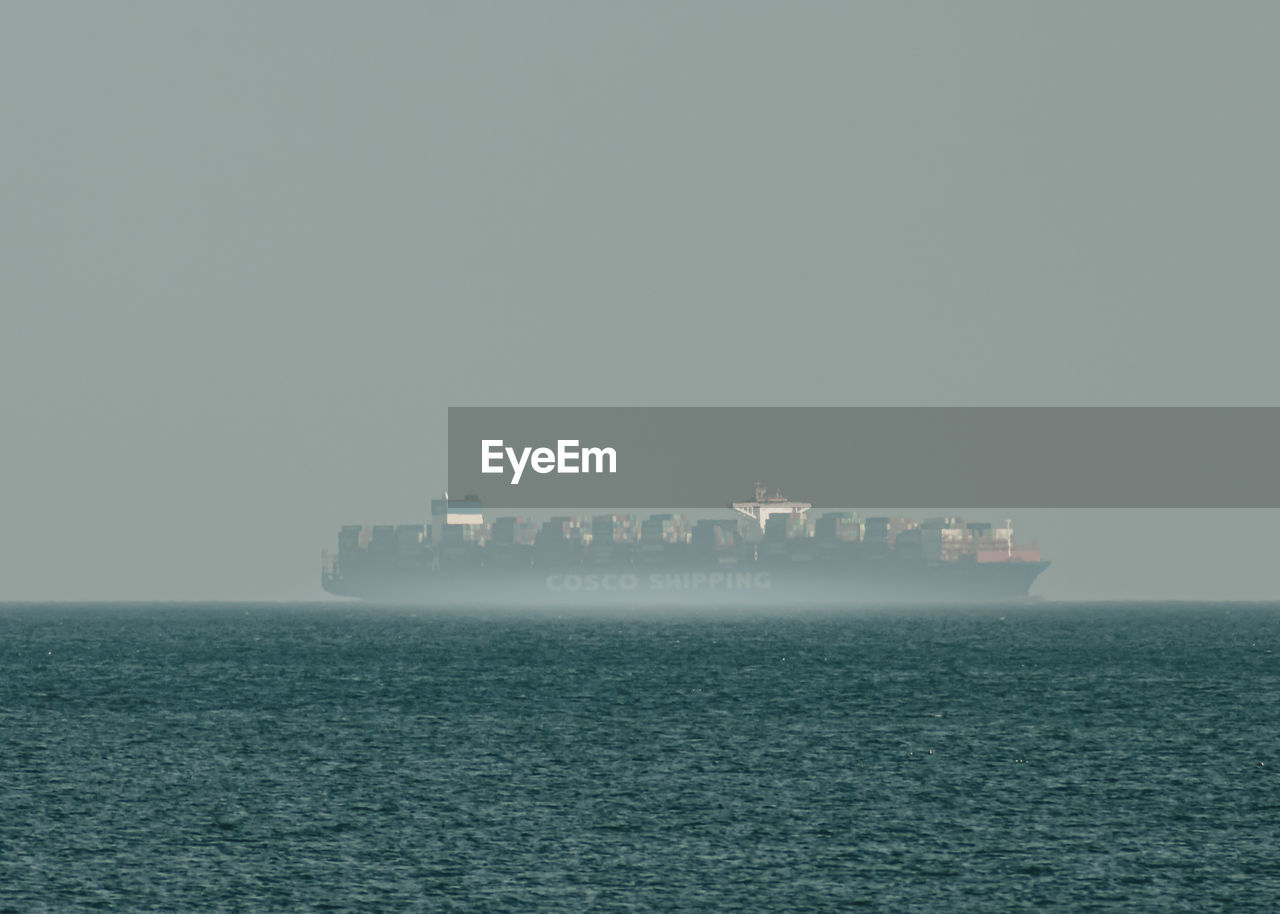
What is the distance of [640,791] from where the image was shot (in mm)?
50594

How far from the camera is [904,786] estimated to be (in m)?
51.8

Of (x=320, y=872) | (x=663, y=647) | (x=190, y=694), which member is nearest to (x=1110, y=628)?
(x=663, y=647)

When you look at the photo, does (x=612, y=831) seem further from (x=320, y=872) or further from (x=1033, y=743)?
(x=1033, y=743)

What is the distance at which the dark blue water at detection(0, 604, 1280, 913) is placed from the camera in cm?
3756

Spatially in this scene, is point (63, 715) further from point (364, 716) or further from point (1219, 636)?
point (1219, 636)

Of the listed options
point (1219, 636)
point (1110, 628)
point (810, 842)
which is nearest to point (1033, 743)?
point (810, 842)

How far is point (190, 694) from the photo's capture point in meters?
87.2

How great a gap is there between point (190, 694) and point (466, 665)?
87.6ft

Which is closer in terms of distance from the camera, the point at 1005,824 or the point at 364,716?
the point at 1005,824

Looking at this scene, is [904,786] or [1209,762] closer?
[904,786]

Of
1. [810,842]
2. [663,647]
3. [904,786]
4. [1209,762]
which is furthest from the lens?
[663,647]

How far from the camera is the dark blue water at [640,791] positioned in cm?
3756

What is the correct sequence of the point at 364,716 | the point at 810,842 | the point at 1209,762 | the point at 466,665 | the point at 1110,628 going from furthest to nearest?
the point at 1110,628 < the point at 466,665 < the point at 364,716 < the point at 1209,762 < the point at 810,842

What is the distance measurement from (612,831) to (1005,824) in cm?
981
